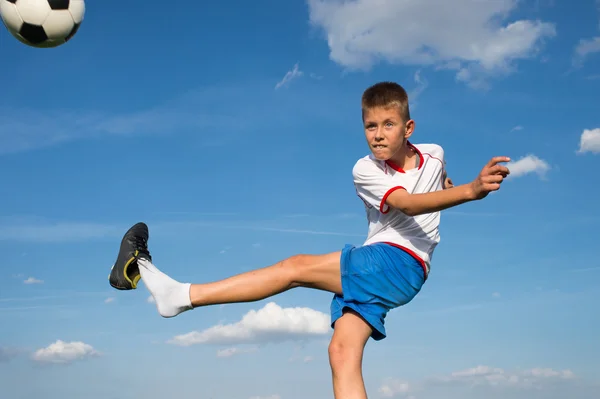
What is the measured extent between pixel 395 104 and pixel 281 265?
1.81m

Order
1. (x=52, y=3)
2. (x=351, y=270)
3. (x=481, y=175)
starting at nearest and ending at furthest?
(x=481, y=175) → (x=351, y=270) → (x=52, y=3)

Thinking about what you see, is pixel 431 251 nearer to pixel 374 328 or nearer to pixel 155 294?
pixel 374 328

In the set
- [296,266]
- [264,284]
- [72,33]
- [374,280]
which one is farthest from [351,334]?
[72,33]

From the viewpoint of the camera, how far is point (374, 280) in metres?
5.87

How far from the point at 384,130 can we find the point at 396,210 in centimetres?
75

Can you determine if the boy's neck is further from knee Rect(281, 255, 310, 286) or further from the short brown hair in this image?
knee Rect(281, 255, 310, 286)

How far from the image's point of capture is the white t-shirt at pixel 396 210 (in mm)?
6043

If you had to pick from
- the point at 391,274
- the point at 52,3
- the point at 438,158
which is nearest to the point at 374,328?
the point at 391,274

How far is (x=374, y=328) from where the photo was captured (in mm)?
5906

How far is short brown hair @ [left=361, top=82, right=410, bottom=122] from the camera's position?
602 cm

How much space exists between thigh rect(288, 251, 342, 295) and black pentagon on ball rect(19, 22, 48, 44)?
4.60m

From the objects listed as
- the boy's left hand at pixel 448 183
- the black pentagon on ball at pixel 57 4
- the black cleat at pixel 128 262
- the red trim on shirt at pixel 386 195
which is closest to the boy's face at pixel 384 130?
the red trim on shirt at pixel 386 195

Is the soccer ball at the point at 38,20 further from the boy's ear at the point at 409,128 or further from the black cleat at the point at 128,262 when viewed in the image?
the boy's ear at the point at 409,128

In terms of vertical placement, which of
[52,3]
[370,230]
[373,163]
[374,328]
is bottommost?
[374,328]
